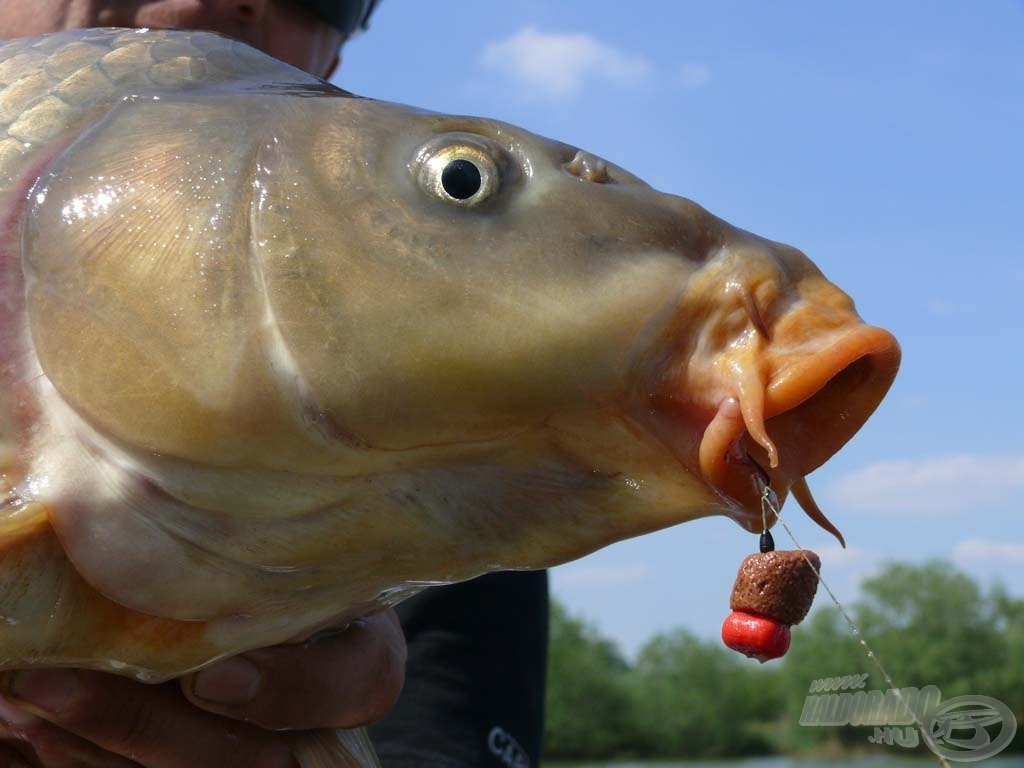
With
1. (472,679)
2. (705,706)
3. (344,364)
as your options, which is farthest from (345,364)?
(705,706)

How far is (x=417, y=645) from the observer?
8.87ft

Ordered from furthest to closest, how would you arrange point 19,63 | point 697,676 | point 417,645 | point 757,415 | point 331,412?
point 697,676 → point 417,645 → point 19,63 → point 331,412 → point 757,415

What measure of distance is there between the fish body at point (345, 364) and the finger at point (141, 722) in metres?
0.17

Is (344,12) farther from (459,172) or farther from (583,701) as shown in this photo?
→ (583,701)

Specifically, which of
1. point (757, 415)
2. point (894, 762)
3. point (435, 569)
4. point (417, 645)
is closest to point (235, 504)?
point (435, 569)

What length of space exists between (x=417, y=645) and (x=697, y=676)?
113ft

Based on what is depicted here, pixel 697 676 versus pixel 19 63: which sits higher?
pixel 19 63

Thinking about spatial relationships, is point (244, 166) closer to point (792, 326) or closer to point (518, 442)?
point (518, 442)

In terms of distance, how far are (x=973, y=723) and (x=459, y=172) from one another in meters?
0.80

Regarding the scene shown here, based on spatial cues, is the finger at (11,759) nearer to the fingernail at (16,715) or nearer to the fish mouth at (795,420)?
the fingernail at (16,715)

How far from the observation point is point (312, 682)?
1.63 m

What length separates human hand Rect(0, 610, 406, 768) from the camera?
1.52 metres

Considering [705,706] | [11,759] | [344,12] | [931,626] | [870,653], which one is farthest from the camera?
[705,706]

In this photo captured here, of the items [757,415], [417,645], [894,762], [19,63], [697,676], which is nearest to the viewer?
[757,415]
